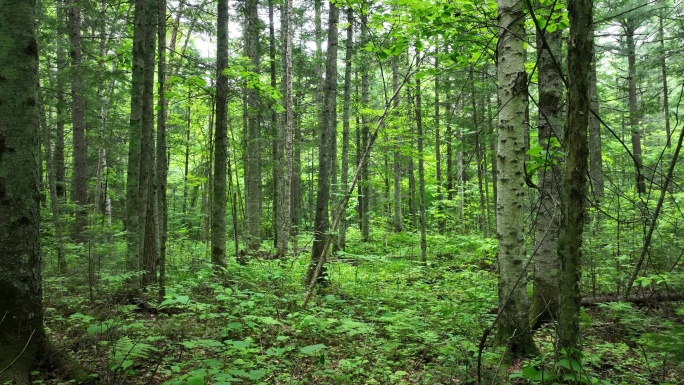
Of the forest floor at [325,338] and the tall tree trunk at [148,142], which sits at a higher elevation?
the tall tree trunk at [148,142]

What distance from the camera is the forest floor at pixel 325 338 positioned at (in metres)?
3.39

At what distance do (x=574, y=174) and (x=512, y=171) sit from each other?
1.71m

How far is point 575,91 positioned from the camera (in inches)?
87.0

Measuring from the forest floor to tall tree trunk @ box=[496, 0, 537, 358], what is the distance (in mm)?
388

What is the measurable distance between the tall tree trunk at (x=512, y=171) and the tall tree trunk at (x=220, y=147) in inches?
220

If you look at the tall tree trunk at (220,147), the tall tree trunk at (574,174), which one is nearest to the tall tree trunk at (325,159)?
the tall tree trunk at (220,147)

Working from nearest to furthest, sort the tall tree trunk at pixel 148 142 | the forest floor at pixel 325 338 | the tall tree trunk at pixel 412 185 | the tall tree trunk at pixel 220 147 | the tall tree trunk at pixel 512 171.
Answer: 1. the forest floor at pixel 325 338
2. the tall tree trunk at pixel 512 171
3. the tall tree trunk at pixel 148 142
4. the tall tree trunk at pixel 220 147
5. the tall tree trunk at pixel 412 185

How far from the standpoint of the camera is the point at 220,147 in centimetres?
777

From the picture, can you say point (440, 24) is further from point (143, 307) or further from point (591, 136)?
point (591, 136)

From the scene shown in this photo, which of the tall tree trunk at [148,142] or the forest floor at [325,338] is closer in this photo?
the forest floor at [325,338]

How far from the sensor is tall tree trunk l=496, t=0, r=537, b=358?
12.6 ft

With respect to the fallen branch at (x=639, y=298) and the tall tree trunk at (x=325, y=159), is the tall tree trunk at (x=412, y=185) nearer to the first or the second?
the tall tree trunk at (x=325, y=159)


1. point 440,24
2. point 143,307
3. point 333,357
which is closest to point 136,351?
point 333,357

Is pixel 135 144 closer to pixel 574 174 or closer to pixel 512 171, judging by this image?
pixel 512 171
